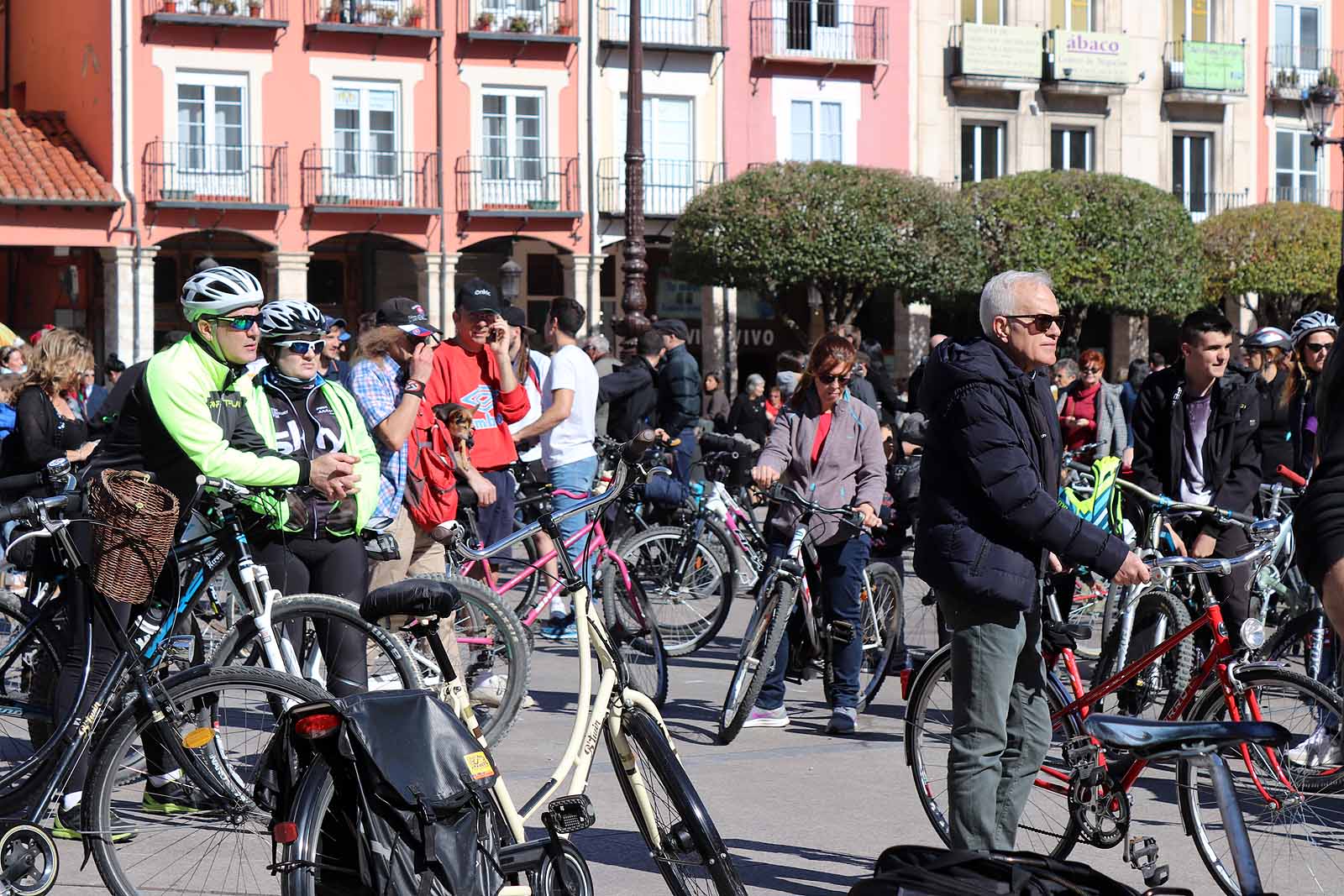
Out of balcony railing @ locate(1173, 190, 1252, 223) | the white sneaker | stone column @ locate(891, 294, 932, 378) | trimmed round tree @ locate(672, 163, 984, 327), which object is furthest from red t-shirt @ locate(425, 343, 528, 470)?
Answer: balcony railing @ locate(1173, 190, 1252, 223)

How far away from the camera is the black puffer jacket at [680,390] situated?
42.2 feet

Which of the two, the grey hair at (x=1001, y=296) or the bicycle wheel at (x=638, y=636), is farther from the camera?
the bicycle wheel at (x=638, y=636)

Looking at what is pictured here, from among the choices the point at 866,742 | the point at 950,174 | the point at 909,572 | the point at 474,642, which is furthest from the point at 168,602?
the point at 950,174

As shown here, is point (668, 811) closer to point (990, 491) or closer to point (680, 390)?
point (990, 491)

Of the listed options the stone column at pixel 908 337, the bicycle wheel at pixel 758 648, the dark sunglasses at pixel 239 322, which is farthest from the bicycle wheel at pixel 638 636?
A: the stone column at pixel 908 337

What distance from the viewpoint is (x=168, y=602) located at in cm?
563

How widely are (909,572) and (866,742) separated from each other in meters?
5.87

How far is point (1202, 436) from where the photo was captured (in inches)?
317

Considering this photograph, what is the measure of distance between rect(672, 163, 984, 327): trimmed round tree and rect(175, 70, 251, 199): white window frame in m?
7.59

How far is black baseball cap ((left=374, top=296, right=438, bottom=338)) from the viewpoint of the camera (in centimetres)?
796

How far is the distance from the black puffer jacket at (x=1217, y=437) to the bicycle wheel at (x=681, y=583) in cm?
298

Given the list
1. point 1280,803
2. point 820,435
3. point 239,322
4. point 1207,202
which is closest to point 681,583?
point 820,435

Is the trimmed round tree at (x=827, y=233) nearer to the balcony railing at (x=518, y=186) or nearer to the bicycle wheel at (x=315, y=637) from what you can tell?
the balcony railing at (x=518, y=186)

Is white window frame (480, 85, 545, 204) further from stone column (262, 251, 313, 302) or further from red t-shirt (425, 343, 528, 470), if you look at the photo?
red t-shirt (425, 343, 528, 470)
